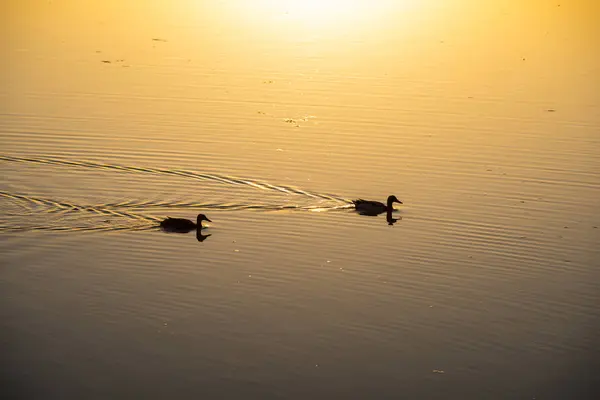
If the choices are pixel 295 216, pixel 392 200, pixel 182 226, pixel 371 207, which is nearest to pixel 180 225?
pixel 182 226

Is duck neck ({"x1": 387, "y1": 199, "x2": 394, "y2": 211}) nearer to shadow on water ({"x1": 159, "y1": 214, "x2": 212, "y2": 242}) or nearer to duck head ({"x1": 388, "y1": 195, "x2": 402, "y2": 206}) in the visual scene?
duck head ({"x1": 388, "y1": 195, "x2": 402, "y2": 206})

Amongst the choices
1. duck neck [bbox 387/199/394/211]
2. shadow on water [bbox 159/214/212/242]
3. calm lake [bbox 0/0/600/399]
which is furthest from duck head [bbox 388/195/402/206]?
shadow on water [bbox 159/214/212/242]

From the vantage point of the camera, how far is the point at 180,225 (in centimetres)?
1631

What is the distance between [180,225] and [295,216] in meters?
1.87

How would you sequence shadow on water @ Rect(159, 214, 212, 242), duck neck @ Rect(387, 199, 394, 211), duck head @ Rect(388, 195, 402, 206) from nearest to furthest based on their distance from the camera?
shadow on water @ Rect(159, 214, 212, 242) < duck neck @ Rect(387, 199, 394, 211) < duck head @ Rect(388, 195, 402, 206)

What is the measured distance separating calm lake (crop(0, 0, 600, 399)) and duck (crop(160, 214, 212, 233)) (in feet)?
0.61

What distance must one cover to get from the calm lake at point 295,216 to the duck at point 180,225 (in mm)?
186

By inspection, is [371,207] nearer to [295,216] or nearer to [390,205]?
[390,205]

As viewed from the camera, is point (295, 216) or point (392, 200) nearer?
point (295, 216)

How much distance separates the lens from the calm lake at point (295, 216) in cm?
1210

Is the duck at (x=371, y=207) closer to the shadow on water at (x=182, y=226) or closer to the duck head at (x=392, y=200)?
the duck head at (x=392, y=200)

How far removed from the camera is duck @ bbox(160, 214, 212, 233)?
16.3m

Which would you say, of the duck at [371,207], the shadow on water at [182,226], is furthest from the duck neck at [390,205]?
the shadow on water at [182,226]

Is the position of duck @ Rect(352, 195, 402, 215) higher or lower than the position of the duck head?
lower
